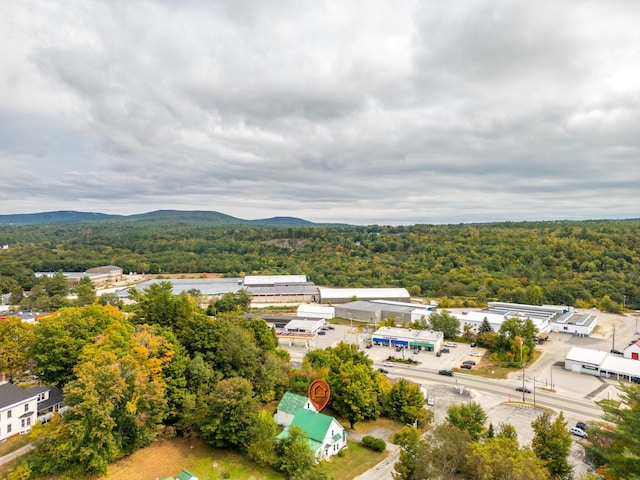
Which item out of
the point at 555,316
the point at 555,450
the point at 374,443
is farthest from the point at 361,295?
the point at 555,450

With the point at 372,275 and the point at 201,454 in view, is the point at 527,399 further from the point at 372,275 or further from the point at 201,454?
the point at 372,275

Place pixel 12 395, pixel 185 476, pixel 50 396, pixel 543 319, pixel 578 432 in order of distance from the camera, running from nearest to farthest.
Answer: pixel 185 476 < pixel 12 395 < pixel 578 432 < pixel 50 396 < pixel 543 319

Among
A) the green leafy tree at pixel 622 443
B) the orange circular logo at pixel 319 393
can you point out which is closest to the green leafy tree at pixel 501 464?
the green leafy tree at pixel 622 443

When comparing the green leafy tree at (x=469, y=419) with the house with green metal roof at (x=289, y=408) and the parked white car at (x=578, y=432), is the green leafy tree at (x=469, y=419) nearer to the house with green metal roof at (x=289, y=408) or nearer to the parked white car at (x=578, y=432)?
the parked white car at (x=578, y=432)

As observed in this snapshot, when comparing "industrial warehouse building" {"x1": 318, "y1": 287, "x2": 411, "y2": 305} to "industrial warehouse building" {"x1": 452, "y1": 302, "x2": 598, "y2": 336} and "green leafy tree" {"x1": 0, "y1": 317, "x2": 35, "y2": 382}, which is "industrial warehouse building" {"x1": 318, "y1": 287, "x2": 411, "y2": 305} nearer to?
"industrial warehouse building" {"x1": 452, "y1": 302, "x2": 598, "y2": 336}

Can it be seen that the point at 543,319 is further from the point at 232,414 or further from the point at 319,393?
the point at 232,414
